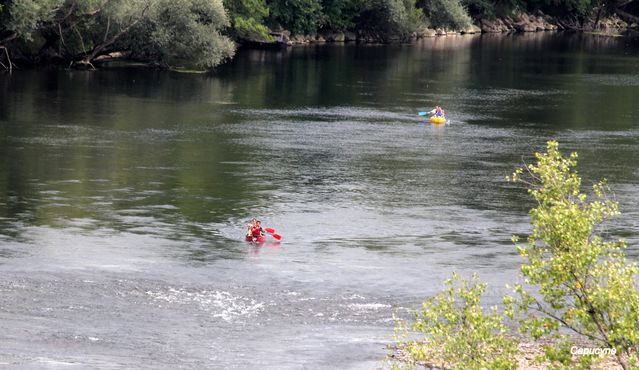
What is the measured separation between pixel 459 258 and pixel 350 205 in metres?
10.6

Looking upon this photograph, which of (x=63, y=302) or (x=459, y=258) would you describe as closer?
(x=63, y=302)

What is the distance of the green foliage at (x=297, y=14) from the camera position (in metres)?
148

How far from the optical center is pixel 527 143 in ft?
257

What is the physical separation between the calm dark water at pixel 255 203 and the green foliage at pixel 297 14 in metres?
36.5

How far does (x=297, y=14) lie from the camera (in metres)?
151

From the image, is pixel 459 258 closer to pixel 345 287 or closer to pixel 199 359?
pixel 345 287

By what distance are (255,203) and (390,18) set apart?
111241mm

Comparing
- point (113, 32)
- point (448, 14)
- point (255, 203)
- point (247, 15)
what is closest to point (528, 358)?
point (255, 203)

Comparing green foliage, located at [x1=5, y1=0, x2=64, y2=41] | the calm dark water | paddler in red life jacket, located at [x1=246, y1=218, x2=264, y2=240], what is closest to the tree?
green foliage, located at [x1=5, y1=0, x2=64, y2=41]

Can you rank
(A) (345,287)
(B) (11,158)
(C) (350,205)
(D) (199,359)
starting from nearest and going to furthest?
(D) (199,359) < (A) (345,287) < (C) (350,205) < (B) (11,158)

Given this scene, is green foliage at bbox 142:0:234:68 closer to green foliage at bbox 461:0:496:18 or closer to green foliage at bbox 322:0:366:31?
green foliage at bbox 322:0:366:31

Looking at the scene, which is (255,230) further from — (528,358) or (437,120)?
(437,120)

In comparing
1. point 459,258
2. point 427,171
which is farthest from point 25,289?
point 427,171

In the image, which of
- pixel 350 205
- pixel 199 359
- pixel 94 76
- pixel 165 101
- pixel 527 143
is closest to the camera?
pixel 199 359
